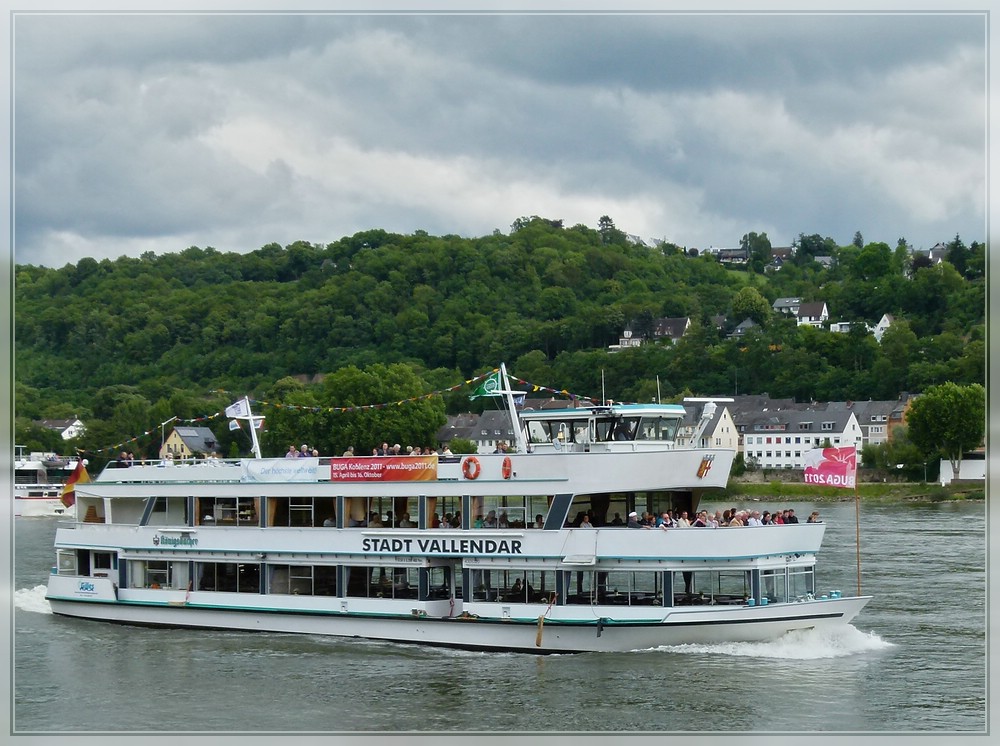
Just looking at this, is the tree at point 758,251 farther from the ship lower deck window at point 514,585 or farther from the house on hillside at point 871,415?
the ship lower deck window at point 514,585

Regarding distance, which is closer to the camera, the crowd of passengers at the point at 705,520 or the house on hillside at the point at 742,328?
the crowd of passengers at the point at 705,520

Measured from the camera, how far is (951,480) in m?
77.9

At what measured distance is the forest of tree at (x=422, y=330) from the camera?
10638 centimetres

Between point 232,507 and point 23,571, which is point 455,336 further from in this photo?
point 232,507

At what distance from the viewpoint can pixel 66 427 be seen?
100m

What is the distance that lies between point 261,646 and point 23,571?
59.8ft

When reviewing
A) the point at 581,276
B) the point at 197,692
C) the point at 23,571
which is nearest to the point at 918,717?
the point at 197,692

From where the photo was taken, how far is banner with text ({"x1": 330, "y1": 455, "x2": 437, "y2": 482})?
94.6ft

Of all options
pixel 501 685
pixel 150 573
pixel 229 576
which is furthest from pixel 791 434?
pixel 501 685

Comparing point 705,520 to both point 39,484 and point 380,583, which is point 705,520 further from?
point 39,484

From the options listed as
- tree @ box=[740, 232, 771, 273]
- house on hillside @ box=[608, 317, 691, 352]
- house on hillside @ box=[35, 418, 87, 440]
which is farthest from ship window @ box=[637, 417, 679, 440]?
tree @ box=[740, 232, 771, 273]

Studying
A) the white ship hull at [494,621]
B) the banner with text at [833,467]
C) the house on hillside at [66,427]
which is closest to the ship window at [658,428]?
the banner with text at [833,467]

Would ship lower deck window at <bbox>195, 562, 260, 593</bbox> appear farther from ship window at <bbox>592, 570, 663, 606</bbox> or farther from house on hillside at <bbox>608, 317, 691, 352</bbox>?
house on hillside at <bbox>608, 317, 691, 352</bbox>

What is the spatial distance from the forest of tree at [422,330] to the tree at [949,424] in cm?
1446
